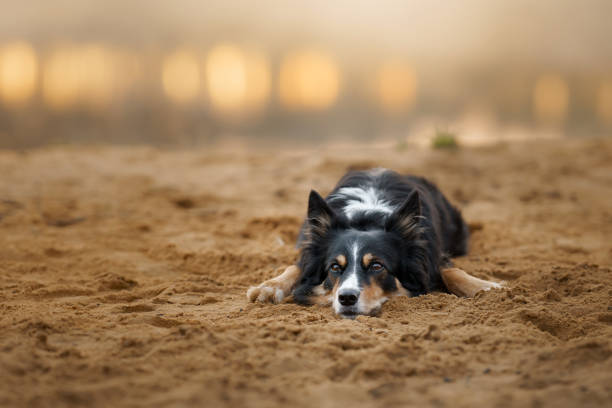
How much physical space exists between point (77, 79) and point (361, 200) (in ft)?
39.0

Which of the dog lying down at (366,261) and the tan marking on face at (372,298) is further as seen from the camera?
the dog lying down at (366,261)

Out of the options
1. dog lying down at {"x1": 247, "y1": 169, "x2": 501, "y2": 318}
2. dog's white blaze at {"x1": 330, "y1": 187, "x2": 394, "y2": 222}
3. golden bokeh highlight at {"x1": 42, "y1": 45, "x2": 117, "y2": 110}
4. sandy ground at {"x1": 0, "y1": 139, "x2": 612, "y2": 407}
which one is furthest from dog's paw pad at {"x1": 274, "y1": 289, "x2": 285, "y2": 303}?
golden bokeh highlight at {"x1": 42, "y1": 45, "x2": 117, "y2": 110}

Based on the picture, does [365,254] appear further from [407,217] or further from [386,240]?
[407,217]

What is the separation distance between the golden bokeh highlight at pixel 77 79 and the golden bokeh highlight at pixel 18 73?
34 cm

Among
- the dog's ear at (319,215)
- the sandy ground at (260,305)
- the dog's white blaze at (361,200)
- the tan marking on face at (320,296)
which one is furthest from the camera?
the dog's white blaze at (361,200)

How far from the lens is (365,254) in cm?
451

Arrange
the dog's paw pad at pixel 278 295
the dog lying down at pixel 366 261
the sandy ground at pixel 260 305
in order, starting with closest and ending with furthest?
the sandy ground at pixel 260 305, the dog lying down at pixel 366 261, the dog's paw pad at pixel 278 295

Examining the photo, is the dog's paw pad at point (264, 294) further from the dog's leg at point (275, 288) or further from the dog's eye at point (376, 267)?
the dog's eye at point (376, 267)

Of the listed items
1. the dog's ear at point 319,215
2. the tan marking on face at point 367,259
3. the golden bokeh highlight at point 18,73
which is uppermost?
the golden bokeh highlight at point 18,73

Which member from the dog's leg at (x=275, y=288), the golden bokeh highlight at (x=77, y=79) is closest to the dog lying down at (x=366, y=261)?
the dog's leg at (x=275, y=288)

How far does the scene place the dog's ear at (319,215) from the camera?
4.85 meters

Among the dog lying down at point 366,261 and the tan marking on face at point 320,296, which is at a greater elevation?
the dog lying down at point 366,261

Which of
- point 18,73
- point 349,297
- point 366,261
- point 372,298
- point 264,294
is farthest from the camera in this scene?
point 18,73

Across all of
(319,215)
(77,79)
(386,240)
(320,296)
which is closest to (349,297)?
(320,296)
